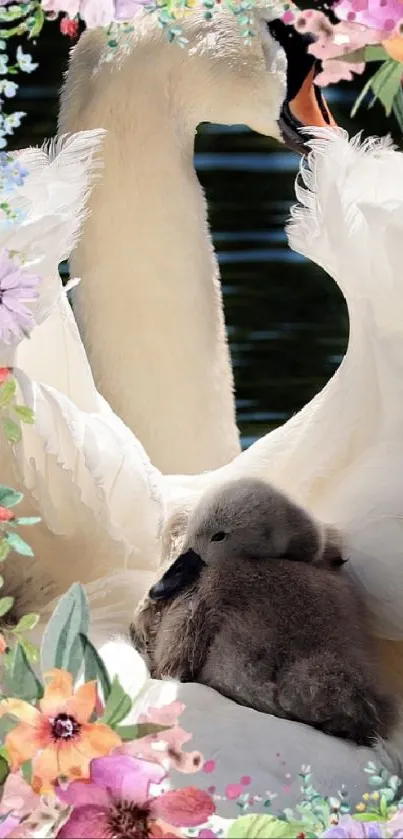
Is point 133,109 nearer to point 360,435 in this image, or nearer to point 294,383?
point 294,383

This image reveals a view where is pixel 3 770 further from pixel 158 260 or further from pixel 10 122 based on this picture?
pixel 158 260

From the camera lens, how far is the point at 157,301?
4.64 ft

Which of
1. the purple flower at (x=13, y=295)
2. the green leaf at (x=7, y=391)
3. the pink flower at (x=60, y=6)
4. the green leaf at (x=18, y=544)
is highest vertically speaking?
the pink flower at (x=60, y=6)

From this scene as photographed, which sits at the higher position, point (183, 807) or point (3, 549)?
point (3, 549)

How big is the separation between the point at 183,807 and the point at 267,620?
161mm

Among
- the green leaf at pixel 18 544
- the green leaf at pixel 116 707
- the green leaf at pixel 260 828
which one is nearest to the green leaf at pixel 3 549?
the green leaf at pixel 18 544

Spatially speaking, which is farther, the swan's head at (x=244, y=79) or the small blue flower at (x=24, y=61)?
the swan's head at (x=244, y=79)

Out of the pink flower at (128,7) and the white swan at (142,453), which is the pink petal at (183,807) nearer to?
the white swan at (142,453)

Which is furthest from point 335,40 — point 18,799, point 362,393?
point 18,799

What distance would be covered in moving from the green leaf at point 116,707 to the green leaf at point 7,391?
203mm

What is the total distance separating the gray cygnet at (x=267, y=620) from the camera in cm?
98

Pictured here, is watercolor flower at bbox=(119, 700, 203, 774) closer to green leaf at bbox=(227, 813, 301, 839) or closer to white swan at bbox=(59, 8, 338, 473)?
green leaf at bbox=(227, 813, 301, 839)

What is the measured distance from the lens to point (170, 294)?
4.66 ft

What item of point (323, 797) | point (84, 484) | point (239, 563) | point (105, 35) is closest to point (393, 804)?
point (323, 797)
